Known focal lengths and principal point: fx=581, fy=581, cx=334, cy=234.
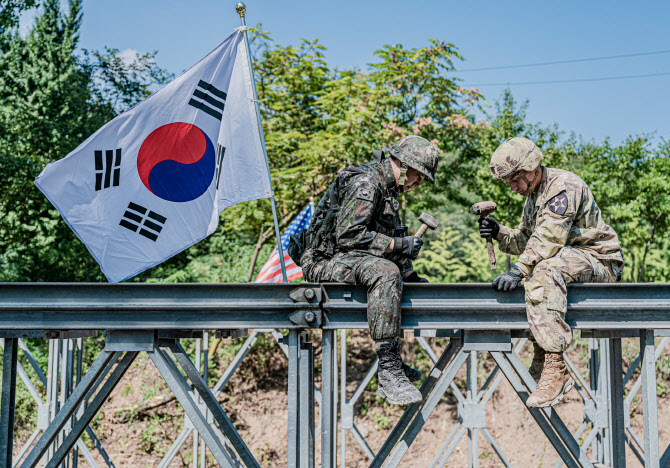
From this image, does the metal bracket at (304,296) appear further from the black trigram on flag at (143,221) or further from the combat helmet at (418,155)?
the black trigram on flag at (143,221)

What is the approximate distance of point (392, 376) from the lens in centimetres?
376

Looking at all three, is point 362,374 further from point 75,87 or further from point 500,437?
point 75,87

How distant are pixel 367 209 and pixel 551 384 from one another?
63.8 inches

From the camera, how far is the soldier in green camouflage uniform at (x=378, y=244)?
365cm

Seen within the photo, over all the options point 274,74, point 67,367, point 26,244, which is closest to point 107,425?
point 67,367

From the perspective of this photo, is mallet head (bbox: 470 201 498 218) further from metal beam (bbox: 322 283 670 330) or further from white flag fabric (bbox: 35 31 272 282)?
white flag fabric (bbox: 35 31 272 282)

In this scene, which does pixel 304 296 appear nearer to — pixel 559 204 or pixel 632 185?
pixel 559 204

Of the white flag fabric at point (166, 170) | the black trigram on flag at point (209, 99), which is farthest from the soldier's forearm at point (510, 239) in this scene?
the black trigram on flag at point (209, 99)

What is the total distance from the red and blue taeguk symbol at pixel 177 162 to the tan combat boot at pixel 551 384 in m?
2.92

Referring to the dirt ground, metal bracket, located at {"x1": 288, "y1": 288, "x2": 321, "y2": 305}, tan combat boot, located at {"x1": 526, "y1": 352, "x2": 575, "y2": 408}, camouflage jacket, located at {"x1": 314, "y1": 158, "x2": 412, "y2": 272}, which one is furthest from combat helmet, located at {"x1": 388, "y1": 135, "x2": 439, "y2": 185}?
the dirt ground

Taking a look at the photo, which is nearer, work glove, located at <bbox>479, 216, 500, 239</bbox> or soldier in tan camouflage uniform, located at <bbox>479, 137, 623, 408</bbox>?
soldier in tan camouflage uniform, located at <bbox>479, 137, 623, 408</bbox>

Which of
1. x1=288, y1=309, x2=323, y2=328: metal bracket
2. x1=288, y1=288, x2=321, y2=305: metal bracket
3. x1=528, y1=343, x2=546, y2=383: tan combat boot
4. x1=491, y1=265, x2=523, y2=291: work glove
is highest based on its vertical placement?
x1=491, y1=265, x2=523, y2=291: work glove

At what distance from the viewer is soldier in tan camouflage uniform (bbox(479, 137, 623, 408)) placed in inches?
142

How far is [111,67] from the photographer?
52.0ft
